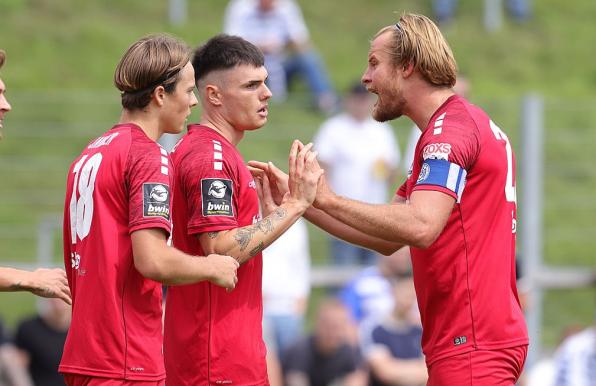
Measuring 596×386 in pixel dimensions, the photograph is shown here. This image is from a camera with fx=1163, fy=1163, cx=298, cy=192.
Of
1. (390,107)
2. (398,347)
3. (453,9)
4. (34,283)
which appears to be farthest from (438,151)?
(453,9)

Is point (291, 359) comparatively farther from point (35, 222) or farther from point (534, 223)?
point (35, 222)

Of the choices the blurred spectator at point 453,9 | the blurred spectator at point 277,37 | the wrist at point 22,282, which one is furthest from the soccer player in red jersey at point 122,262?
the blurred spectator at point 453,9

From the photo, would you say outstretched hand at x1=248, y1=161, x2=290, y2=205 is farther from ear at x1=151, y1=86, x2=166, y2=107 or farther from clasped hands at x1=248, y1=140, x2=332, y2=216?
ear at x1=151, y1=86, x2=166, y2=107

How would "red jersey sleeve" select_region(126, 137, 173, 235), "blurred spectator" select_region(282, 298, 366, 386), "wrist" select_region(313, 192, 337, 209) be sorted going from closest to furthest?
"red jersey sleeve" select_region(126, 137, 173, 235) < "wrist" select_region(313, 192, 337, 209) < "blurred spectator" select_region(282, 298, 366, 386)

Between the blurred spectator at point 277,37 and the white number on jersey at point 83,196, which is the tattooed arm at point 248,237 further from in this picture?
the blurred spectator at point 277,37

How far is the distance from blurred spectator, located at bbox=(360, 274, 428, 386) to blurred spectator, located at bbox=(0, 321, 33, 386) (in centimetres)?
293

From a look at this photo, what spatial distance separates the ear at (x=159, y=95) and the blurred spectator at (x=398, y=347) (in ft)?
15.6

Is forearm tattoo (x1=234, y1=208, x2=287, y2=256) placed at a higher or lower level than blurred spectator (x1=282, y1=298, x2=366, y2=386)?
higher

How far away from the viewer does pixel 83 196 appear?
17.1 ft

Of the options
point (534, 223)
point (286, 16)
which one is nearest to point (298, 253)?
point (534, 223)

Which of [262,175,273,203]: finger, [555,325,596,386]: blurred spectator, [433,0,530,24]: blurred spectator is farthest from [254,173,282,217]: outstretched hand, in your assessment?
[433,0,530,24]: blurred spectator

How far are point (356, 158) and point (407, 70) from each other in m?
5.71

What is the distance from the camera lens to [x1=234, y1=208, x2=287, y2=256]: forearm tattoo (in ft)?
17.9

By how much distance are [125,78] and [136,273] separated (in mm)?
899
